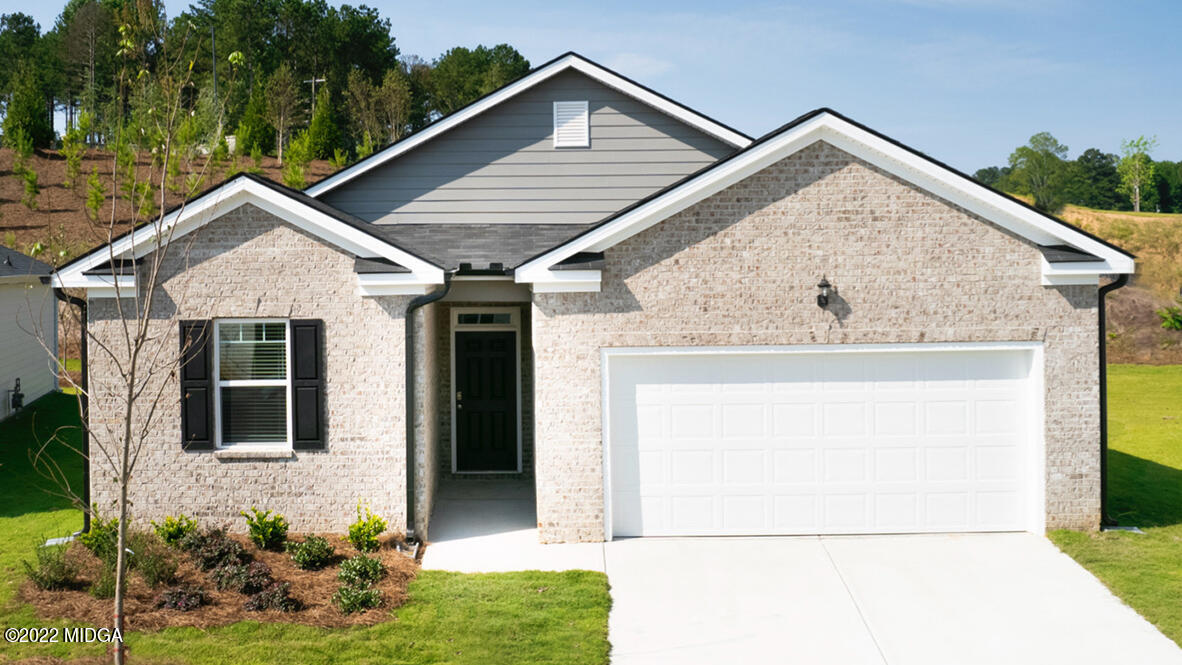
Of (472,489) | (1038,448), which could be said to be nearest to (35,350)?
(472,489)

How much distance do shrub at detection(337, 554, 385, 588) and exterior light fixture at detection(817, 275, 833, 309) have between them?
550cm

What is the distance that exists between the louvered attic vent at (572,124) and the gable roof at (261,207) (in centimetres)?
432

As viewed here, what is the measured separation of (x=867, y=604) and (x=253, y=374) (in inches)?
274

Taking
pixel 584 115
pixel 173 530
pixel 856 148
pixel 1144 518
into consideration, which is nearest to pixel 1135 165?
pixel 1144 518

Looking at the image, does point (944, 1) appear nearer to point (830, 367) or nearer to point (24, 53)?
A: point (830, 367)

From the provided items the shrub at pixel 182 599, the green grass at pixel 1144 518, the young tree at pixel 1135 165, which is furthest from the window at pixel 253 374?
the young tree at pixel 1135 165

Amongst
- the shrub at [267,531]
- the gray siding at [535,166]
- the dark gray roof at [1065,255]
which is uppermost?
the gray siding at [535,166]

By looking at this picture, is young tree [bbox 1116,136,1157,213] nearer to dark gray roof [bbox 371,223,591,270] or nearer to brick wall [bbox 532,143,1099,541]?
brick wall [bbox 532,143,1099,541]

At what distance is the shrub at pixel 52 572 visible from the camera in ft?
28.8

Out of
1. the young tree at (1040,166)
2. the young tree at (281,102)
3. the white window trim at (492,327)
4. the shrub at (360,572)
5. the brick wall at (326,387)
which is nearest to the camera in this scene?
the shrub at (360,572)

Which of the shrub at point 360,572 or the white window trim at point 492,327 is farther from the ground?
the white window trim at point 492,327

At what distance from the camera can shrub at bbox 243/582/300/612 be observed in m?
8.34

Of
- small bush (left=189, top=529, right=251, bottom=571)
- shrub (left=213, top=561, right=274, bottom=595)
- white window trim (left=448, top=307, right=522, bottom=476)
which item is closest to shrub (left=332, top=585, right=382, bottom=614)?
shrub (left=213, top=561, right=274, bottom=595)

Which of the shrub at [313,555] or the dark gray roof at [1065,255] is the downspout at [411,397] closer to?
the shrub at [313,555]
